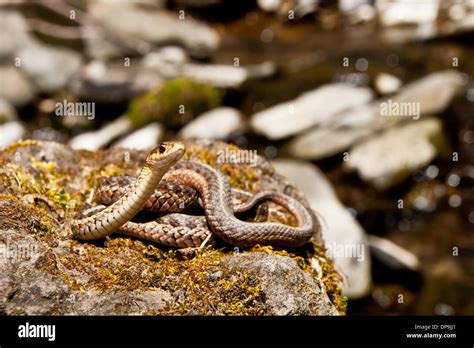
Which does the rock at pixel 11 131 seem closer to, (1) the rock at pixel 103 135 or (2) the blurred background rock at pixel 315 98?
(2) the blurred background rock at pixel 315 98

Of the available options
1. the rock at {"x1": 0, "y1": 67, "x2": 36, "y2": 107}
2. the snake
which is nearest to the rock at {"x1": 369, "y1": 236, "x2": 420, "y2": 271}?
the snake

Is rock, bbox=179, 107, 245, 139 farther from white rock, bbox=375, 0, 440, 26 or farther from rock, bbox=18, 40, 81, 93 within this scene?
white rock, bbox=375, 0, 440, 26

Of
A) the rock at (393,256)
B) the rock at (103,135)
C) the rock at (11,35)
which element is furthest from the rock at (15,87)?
the rock at (393,256)

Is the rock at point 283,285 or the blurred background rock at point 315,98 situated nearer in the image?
the rock at point 283,285

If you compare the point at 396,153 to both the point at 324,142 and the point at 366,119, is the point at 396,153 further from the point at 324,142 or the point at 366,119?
the point at 324,142
